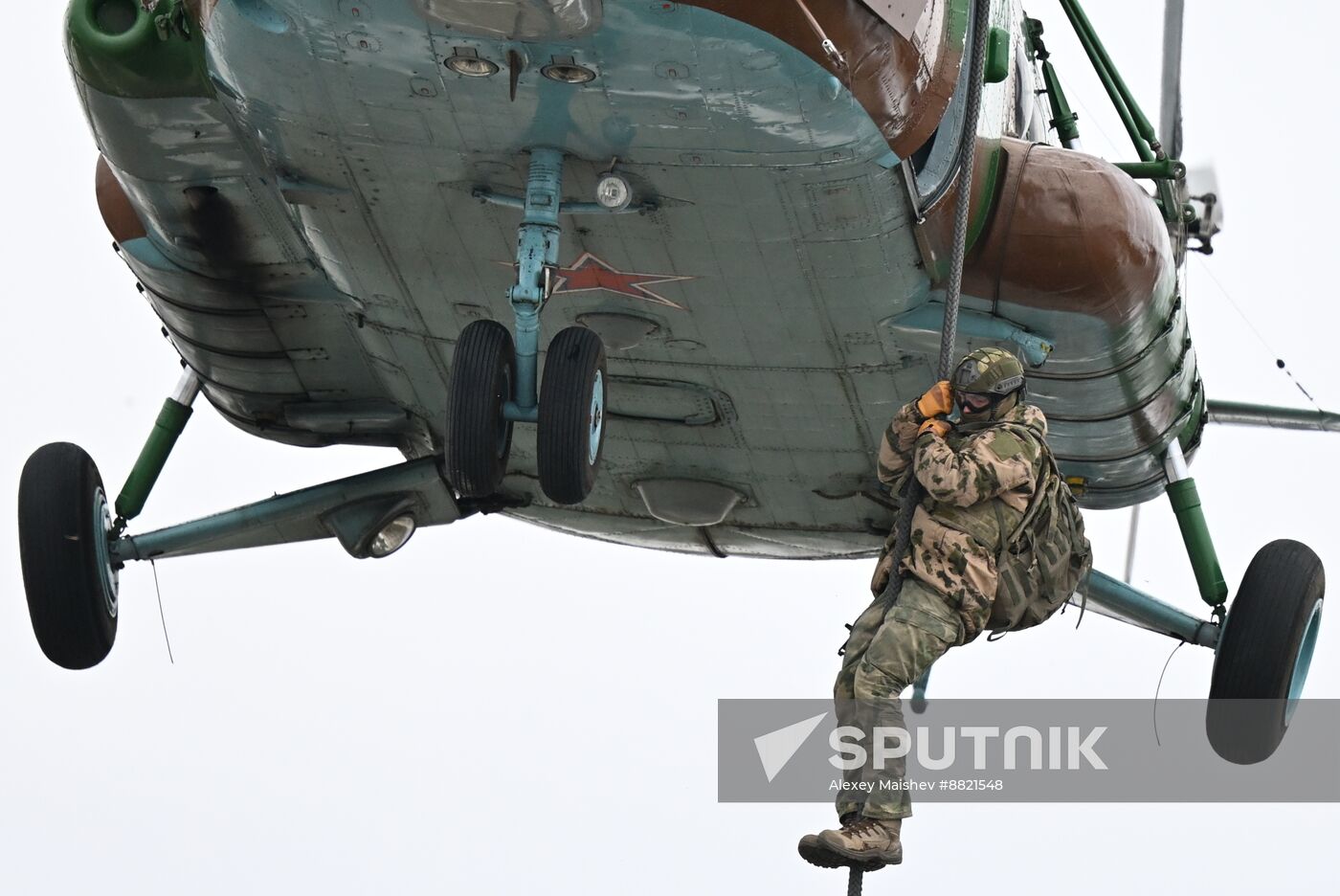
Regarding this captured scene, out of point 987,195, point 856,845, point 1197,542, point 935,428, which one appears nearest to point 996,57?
point 987,195

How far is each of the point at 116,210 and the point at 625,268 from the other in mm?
3362

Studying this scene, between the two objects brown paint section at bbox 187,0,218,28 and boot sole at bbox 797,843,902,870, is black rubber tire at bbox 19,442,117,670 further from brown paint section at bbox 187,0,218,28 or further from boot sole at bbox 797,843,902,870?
boot sole at bbox 797,843,902,870

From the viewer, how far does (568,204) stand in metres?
12.9

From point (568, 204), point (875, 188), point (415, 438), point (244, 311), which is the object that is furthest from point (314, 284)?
point (875, 188)

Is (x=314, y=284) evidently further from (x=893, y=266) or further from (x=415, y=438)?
(x=893, y=266)

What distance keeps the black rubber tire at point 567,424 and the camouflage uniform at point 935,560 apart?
1.67 metres

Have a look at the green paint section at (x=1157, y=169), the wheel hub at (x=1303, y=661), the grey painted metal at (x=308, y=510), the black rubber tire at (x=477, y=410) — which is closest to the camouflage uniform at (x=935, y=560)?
the black rubber tire at (x=477, y=410)

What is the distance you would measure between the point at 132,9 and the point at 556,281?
2462 mm

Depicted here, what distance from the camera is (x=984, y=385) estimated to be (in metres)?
11.5

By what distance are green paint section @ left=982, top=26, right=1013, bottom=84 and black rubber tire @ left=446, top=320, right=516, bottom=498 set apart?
276 centimetres

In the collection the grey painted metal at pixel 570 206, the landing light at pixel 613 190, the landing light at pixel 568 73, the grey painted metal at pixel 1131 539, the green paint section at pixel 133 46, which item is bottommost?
the grey painted metal at pixel 1131 539

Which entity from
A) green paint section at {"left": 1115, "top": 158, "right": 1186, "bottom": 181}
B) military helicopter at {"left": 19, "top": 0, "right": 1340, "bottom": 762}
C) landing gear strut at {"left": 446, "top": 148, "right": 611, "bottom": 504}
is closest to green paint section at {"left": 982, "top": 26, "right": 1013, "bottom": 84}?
military helicopter at {"left": 19, "top": 0, "right": 1340, "bottom": 762}

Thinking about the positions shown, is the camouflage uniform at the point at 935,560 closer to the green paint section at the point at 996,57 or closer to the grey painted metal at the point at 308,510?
the green paint section at the point at 996,57

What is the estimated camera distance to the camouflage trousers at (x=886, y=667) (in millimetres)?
11148
